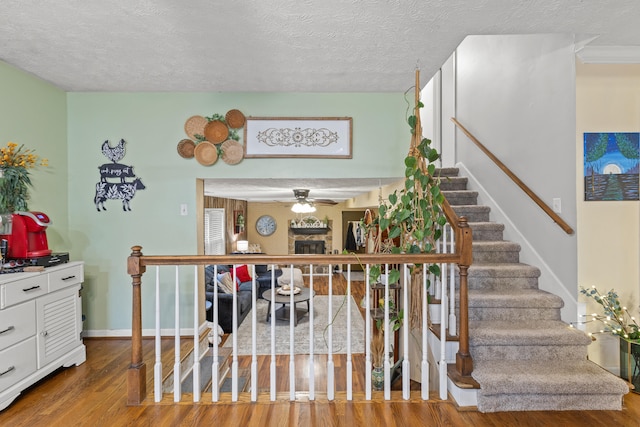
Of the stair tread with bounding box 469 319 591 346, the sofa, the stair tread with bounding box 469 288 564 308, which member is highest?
the stair tread with bounding box 469 288 564 308

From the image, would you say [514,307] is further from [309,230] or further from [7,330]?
[309,230]

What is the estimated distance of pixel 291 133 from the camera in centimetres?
317

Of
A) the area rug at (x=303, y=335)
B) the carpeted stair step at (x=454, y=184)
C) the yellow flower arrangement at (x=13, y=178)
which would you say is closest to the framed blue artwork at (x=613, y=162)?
the carpeted stair step at (x=454, y=184)

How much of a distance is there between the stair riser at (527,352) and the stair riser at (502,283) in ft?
1.87

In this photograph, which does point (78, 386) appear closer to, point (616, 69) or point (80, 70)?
point (80, 70)

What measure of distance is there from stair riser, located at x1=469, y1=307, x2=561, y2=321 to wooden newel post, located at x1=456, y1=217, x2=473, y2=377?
1.65 feet

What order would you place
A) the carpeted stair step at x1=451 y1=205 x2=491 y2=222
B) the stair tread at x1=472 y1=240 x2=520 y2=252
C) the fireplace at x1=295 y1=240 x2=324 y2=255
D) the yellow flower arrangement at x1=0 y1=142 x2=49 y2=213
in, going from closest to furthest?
the yellow flower arrangement at x1=0 y1=142 x2=49 y2=213, the stair tread at x1=472 y1=240 x2=520 y2=252, the carpeted stair step at x1=451 y1=205 x2=491 y2=222, the fireplace at x1=295 y1=240 x2=324 y2=255

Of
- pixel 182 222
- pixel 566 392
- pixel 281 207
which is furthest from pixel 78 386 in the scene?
pixel 281 207

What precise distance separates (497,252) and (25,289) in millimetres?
3648

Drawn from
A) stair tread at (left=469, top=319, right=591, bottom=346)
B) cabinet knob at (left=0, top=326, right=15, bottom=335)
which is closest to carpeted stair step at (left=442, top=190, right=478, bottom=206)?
stair tread at (left=469, top=319, right=591, bottom=346)

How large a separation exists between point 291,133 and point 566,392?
284cm

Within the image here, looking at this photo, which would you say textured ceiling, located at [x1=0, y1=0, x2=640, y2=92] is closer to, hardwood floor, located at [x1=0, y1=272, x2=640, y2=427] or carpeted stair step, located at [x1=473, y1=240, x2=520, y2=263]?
carpeted stair step, located at [x1=473, y1=240, x2=520, y2=263]

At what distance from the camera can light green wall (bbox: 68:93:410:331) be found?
313cm

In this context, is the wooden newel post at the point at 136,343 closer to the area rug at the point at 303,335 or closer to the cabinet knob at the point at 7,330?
the cabinet knob at the point at 7,330
